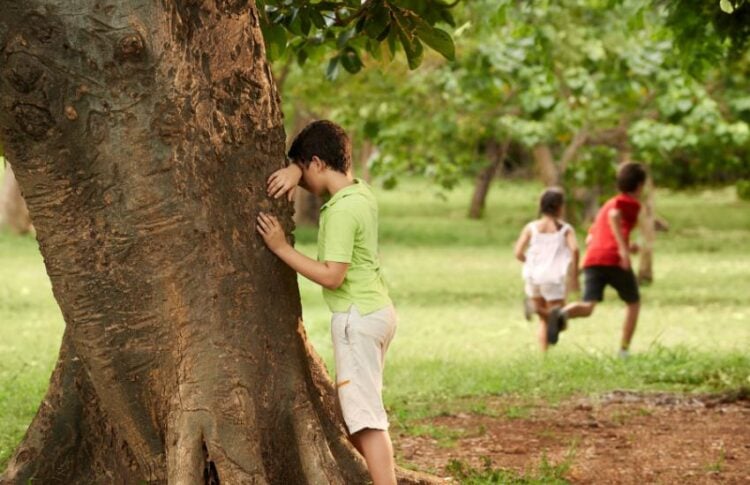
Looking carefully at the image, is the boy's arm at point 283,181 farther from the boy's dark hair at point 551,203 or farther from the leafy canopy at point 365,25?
the boy's dark hair at point 551,203

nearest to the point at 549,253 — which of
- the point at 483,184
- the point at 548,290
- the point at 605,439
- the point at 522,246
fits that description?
the point at 522,246

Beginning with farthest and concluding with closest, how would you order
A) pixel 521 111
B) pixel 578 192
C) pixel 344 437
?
pixel 578 192, pixel 521 111, pixel 344 437

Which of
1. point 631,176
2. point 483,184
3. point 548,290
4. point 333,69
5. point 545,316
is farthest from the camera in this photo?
point 483,184

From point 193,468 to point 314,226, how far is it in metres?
26.0

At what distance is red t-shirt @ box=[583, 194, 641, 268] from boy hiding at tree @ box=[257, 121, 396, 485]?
19.0 feet

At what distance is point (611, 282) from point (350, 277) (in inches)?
237

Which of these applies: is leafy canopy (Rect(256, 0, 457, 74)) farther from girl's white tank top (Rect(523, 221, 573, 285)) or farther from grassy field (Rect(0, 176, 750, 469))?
girl's white tank top (Rect(523, 221, 573, 285))

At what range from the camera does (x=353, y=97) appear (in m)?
18.2

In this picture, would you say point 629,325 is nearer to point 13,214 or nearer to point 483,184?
point 13,214

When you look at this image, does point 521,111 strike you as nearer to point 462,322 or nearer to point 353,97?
point 353,97

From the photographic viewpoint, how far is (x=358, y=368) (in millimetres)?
5004

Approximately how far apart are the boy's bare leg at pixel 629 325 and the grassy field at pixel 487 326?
0.21 m

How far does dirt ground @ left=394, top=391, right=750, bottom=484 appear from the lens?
6246 millimetres

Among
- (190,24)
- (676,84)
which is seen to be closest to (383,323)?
(190,24)
